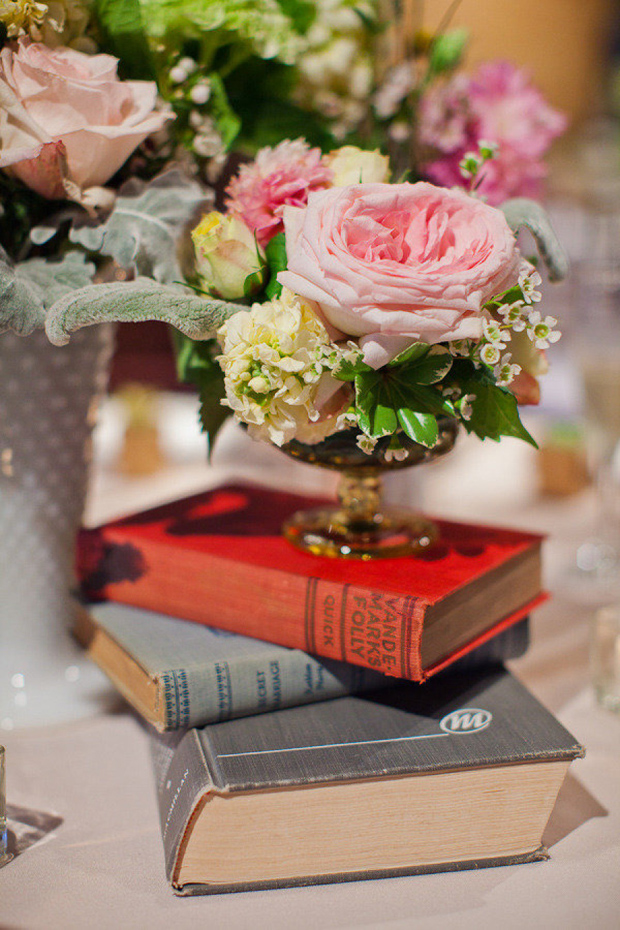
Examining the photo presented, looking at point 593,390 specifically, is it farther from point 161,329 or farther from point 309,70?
point 161,329

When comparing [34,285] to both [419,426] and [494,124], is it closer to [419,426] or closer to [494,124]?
[419,426]

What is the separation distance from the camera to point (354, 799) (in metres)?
0.41

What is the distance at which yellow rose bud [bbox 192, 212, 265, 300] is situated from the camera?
1.48 feet

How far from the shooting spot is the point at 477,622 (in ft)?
1.63

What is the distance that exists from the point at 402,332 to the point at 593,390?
54 centimetres

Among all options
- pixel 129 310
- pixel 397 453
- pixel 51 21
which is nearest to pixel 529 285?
pixel 397 453

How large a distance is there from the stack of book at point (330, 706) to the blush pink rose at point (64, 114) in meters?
0.26

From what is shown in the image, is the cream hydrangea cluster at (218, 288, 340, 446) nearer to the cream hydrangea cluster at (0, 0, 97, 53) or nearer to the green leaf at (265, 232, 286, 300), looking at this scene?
the green leaf at (265, 232, 286, 300)

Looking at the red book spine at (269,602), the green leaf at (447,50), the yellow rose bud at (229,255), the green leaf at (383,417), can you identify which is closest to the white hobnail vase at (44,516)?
the red book spine at (269,602)

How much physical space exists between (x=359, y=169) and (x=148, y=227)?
0.46 ft

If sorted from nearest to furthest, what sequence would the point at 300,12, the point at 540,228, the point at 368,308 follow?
the point at 368,308
the point at 540,228
the point at 300,12

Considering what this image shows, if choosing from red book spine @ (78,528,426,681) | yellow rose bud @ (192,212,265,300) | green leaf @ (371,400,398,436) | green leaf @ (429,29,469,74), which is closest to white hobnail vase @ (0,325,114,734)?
red book spine @ (78,528,426,681)

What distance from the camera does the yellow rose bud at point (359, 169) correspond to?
465mm

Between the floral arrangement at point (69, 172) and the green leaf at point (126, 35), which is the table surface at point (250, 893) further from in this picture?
the green leaf at point (126, 35)
